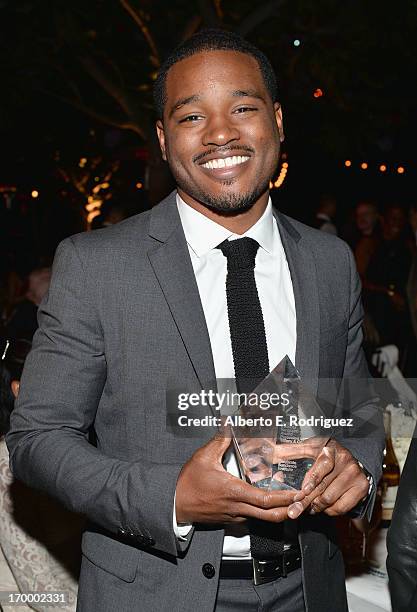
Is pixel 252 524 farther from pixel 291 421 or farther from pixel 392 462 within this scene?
pixel 392 462

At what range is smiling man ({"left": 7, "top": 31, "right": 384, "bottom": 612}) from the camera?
1814mm

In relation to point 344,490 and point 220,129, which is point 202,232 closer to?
point 220,129

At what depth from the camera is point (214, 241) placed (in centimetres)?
219

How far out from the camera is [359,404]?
2.31 meters

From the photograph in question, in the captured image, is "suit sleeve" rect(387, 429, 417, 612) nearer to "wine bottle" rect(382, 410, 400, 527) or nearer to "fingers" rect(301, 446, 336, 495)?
"fingers" rect(301, 446, 336, 495)

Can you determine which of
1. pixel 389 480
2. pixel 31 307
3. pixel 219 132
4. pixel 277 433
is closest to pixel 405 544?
pixel 277 433

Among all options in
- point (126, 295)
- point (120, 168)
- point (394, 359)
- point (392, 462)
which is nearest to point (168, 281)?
point (126, 295)

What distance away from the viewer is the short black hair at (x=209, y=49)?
2.17 meters

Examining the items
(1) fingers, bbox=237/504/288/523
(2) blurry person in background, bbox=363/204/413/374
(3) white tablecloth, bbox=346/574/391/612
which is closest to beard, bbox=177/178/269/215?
(1) fingers, bbox=237/504/288/523

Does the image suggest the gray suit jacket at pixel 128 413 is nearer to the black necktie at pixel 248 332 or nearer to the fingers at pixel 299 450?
the black necktie at pixel 248 332

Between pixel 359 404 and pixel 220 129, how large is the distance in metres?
0.84

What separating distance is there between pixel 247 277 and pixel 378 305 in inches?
202

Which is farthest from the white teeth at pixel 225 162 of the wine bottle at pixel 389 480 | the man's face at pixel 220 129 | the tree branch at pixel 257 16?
the tree branch at pixel 257 16

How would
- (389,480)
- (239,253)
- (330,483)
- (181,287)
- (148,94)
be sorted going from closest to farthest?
(330,483) → (181,287) → (239,253) → (389,480) → (148,94)
